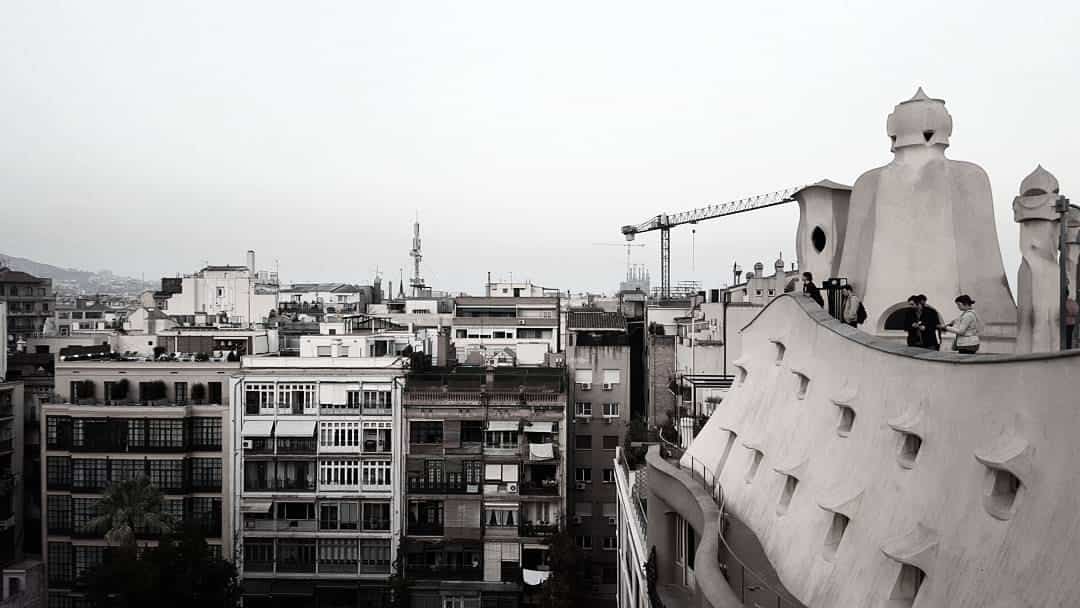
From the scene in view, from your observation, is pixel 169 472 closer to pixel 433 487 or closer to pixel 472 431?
pixel 433 487

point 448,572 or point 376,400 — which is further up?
point 376,400

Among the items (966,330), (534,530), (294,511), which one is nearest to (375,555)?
(294,511)

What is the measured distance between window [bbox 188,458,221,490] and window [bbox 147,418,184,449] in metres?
1.14

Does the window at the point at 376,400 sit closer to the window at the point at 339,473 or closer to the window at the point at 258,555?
the window at the point at 339,473

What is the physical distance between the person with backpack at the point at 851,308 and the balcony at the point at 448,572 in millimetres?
24721

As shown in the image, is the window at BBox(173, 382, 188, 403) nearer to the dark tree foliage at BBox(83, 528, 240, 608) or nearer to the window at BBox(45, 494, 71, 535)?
the window at BBox(45, 494, 71, 535)

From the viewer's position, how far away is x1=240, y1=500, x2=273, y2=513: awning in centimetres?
3994

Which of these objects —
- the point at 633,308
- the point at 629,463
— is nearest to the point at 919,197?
the point at 629,463

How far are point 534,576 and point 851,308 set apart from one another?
2394 cm

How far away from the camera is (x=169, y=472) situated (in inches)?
1572

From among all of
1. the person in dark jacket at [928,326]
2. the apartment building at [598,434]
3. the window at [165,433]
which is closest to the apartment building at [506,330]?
the apartment building at [598,434]

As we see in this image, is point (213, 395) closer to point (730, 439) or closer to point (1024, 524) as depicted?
point (730, 439)

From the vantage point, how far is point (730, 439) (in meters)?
20.9

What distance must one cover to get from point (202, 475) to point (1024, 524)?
37.8 m
